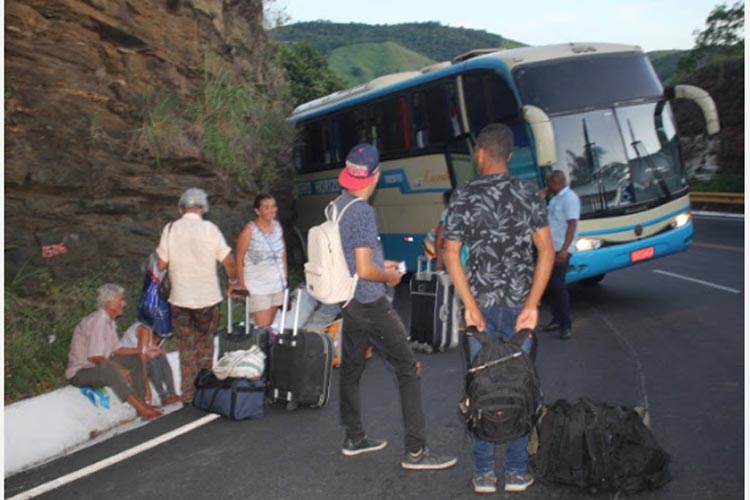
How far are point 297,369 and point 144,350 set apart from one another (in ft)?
4.61

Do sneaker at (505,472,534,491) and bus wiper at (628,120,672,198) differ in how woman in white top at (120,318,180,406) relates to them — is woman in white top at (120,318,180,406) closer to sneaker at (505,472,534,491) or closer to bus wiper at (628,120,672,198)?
sneaker at (505,472,534,491)

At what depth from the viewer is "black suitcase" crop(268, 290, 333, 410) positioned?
22.6ft

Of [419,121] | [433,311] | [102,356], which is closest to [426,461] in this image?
[102,356]

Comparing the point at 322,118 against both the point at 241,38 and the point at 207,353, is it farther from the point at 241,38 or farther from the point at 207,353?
the point at 207,353

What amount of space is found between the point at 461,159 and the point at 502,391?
29.7 ft

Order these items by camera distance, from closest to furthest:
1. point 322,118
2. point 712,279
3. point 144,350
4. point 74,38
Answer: point 144,350
point 74,38
point 712,279
point 322,118

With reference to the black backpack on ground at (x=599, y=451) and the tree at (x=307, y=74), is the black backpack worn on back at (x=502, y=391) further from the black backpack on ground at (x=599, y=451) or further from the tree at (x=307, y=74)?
the tree at (x=307, y=74)

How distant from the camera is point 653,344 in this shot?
29.8 feet

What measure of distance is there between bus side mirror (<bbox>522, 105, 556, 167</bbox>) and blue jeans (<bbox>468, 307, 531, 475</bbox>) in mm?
5910

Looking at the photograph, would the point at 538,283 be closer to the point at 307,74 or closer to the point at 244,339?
the point at 244,339

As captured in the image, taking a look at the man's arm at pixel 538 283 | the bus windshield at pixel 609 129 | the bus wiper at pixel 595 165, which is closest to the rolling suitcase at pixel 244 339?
the man's arm at pixel 538 283

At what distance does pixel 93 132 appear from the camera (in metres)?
10.4

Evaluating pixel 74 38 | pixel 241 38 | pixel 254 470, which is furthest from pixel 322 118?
pixel 254 470

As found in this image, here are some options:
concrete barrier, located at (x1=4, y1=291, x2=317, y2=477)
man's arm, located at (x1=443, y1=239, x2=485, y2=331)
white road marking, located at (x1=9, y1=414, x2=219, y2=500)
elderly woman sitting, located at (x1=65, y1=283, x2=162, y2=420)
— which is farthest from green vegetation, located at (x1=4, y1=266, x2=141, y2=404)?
man's arm, located at (x1=443, y1=239, x2=485, y2=331)
